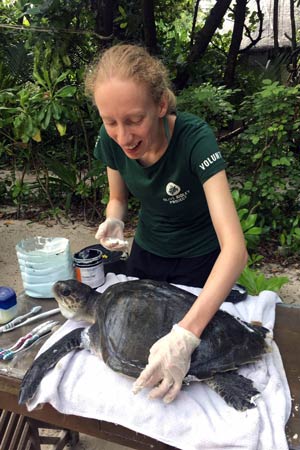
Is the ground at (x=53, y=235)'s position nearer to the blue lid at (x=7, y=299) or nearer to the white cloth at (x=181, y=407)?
the blue lid at (x=7, y=299)

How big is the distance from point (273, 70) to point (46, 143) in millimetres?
2266

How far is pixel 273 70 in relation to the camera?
3.56 m

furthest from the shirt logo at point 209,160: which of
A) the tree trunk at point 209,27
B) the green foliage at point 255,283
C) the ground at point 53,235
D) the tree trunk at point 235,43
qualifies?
the tree trunk at point 235,43

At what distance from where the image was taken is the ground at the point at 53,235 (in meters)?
2.91

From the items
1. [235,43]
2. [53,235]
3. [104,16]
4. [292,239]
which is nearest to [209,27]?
[235,43]

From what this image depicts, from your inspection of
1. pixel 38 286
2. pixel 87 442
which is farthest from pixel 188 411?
pixel 87 442

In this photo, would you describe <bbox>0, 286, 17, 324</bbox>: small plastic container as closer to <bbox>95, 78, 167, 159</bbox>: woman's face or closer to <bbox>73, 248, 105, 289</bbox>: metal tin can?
<bbox>73, 248, 105, 289</bbox>: metal tin can

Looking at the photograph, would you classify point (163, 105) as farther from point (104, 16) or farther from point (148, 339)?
point (104, 16)

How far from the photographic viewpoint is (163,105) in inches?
50.6

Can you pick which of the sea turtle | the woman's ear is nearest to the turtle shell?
the sea turtle

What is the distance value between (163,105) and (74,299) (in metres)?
0.70

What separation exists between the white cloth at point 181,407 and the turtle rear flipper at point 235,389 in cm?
2

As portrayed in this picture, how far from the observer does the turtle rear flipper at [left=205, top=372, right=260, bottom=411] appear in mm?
976

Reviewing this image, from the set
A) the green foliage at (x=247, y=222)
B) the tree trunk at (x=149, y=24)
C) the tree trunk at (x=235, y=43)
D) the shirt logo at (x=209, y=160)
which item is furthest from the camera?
the tree trunk at (x=235, y=43)
